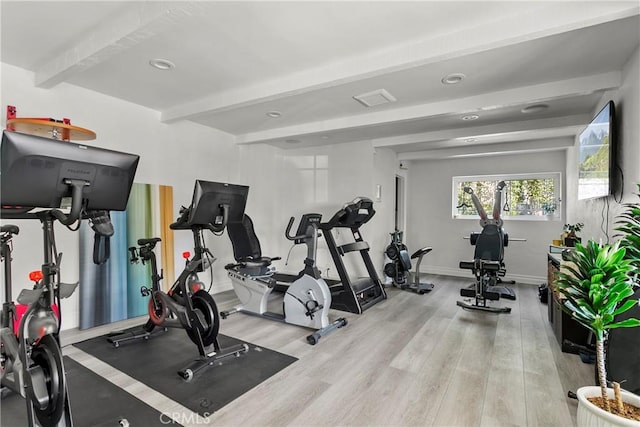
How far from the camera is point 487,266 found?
14.1 ft

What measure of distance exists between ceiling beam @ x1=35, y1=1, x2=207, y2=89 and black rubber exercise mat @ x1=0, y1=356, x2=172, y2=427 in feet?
8.06

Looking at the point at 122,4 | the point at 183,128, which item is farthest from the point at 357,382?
the point at 183,128

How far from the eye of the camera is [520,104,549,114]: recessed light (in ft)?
12.6

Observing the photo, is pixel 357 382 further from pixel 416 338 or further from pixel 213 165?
pixel 213 165

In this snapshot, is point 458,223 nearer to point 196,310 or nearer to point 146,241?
point 196,310

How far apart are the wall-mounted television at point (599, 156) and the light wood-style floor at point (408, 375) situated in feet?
5.01

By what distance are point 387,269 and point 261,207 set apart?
2.48m

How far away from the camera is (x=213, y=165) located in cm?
516

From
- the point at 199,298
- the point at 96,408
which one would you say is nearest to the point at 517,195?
the point at 199,298

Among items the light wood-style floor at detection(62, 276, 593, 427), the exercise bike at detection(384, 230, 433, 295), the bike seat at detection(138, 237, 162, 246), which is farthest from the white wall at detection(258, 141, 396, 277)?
the bike seat at detection(138, 237, 162, 246)

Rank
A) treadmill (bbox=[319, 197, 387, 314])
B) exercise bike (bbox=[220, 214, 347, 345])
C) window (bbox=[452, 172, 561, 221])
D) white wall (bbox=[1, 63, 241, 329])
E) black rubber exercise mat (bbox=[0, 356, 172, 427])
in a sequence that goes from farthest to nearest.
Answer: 1. window (bbox=[452, 172, 561, 221])
2. treadmill (bbox=[319, 197, 387, 314])
3. exercise bike (bbox=[220, 214, 347, 345])
4. white wall (bbox=[1, 63, 241, 329])
5. black rubber exercise mat (bbox=[0, 356, 172, 427])

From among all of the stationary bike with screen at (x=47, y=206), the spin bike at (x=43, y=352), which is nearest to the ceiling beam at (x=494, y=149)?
the stationary bike with screen at (x=47, y=206)

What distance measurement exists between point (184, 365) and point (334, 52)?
9.38 feet

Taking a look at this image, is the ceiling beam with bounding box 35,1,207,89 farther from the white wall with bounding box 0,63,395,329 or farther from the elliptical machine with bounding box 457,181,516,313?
the elliptical machine with bounding box 457,181,516,313
